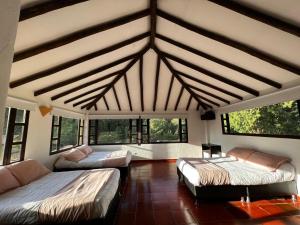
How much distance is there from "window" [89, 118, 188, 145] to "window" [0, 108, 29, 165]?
3.69 metres

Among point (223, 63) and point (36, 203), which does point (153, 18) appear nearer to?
point (223, 63)

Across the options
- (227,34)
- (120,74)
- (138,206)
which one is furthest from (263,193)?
(120,74)

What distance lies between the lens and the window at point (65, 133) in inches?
188

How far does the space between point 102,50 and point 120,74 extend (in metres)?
1.61

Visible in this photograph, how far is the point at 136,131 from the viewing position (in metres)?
7.39

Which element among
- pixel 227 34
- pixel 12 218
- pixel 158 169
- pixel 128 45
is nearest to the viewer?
pixel 12 218

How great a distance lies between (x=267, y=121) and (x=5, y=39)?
5.31m

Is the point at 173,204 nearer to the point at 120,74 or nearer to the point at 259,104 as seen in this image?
the point at 259,104

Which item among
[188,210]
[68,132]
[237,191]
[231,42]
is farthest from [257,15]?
[68,132]

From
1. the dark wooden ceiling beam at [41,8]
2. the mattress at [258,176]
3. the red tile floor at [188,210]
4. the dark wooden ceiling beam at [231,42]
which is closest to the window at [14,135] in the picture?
the dark wooden ceiling beam at [41,8]

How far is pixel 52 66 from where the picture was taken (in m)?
3.13

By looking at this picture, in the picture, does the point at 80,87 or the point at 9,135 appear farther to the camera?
the point at 80,87

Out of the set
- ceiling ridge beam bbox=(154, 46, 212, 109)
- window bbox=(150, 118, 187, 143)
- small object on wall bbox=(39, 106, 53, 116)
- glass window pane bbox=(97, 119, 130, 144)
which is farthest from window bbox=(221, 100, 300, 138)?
small object on wall bbox=(39, 106, 53, 116)

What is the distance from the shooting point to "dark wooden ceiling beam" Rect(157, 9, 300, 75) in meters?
2.62
